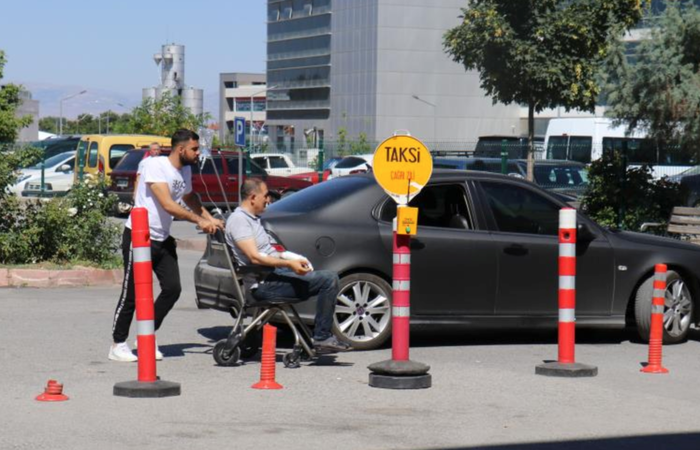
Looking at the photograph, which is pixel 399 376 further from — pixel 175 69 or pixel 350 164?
pixel 175 69

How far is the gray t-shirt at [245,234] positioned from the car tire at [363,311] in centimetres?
101

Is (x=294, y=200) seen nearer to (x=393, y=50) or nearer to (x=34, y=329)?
(x=34, y=329)

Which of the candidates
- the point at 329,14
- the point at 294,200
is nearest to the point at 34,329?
the point at 294,200

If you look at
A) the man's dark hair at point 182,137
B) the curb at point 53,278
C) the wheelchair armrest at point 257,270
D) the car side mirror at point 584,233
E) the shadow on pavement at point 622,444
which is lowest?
the curb at point 53,278

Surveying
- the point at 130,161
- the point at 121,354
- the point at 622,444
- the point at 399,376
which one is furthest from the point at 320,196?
the point at 130,161

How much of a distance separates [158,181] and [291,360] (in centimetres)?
171

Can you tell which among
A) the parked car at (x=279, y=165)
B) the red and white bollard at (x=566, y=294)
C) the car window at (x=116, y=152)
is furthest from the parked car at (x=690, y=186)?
the parked car at (x=279, y=165)

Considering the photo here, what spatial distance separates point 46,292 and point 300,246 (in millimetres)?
5087

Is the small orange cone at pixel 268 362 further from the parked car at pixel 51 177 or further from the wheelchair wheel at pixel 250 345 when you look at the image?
the parked car at pixel 51 177

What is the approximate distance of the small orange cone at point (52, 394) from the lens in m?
8.07

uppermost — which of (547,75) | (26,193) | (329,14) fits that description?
(329,14)

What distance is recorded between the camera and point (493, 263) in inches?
440

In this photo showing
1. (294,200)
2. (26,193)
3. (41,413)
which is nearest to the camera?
(41,413)

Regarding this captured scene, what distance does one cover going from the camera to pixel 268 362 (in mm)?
8820
